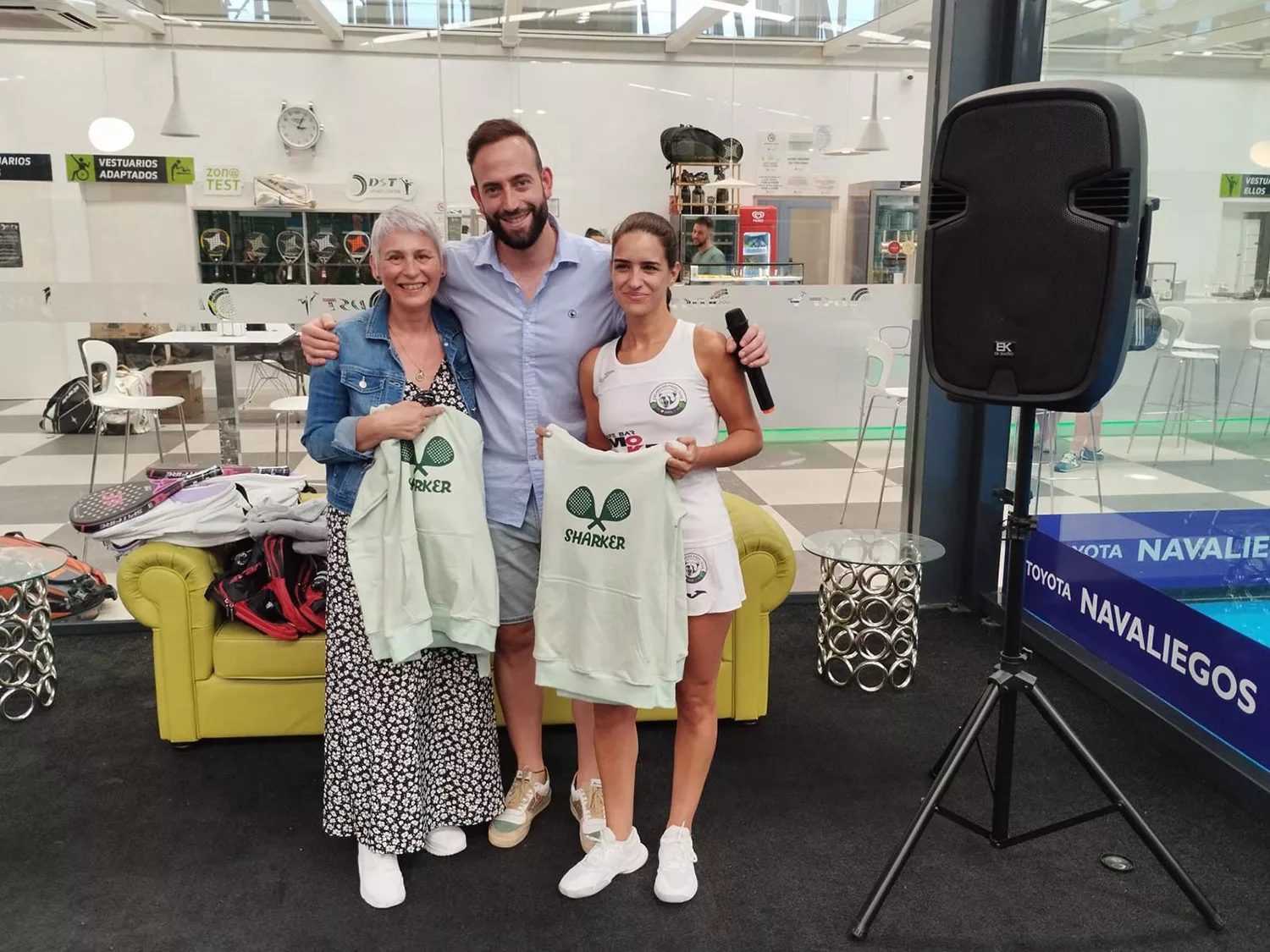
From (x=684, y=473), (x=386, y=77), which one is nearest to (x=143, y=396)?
(x=386, y=77)

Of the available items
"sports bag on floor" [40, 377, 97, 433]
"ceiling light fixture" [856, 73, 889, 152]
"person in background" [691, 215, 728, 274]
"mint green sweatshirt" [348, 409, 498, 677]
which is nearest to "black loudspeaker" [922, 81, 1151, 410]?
"mint green sweatshirt" [348, 409, 498, 677]

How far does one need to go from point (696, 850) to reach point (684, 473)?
97cm

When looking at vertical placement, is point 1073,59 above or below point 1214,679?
above

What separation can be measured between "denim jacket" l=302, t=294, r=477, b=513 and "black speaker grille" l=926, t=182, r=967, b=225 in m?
1.06

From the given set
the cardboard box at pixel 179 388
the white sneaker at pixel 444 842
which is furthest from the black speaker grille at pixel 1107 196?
the cardboard box at pixel 179 388

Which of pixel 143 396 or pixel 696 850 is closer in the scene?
pixel 696 850

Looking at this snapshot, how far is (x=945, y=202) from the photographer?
2.02 meters

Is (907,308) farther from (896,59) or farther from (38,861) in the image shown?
(38,861)

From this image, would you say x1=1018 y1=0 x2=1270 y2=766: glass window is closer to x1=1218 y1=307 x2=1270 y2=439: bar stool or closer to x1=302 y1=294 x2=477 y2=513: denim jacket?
x1=1218 y1=307 x2=1270 y2=439: bar stool

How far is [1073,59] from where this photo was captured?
3.43 meters

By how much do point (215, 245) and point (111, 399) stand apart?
710mm

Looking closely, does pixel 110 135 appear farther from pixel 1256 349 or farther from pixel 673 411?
pixel 1256 349

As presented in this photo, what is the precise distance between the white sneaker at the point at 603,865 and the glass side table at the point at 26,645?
1908mm

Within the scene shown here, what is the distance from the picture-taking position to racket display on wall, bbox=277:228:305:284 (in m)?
3.62
